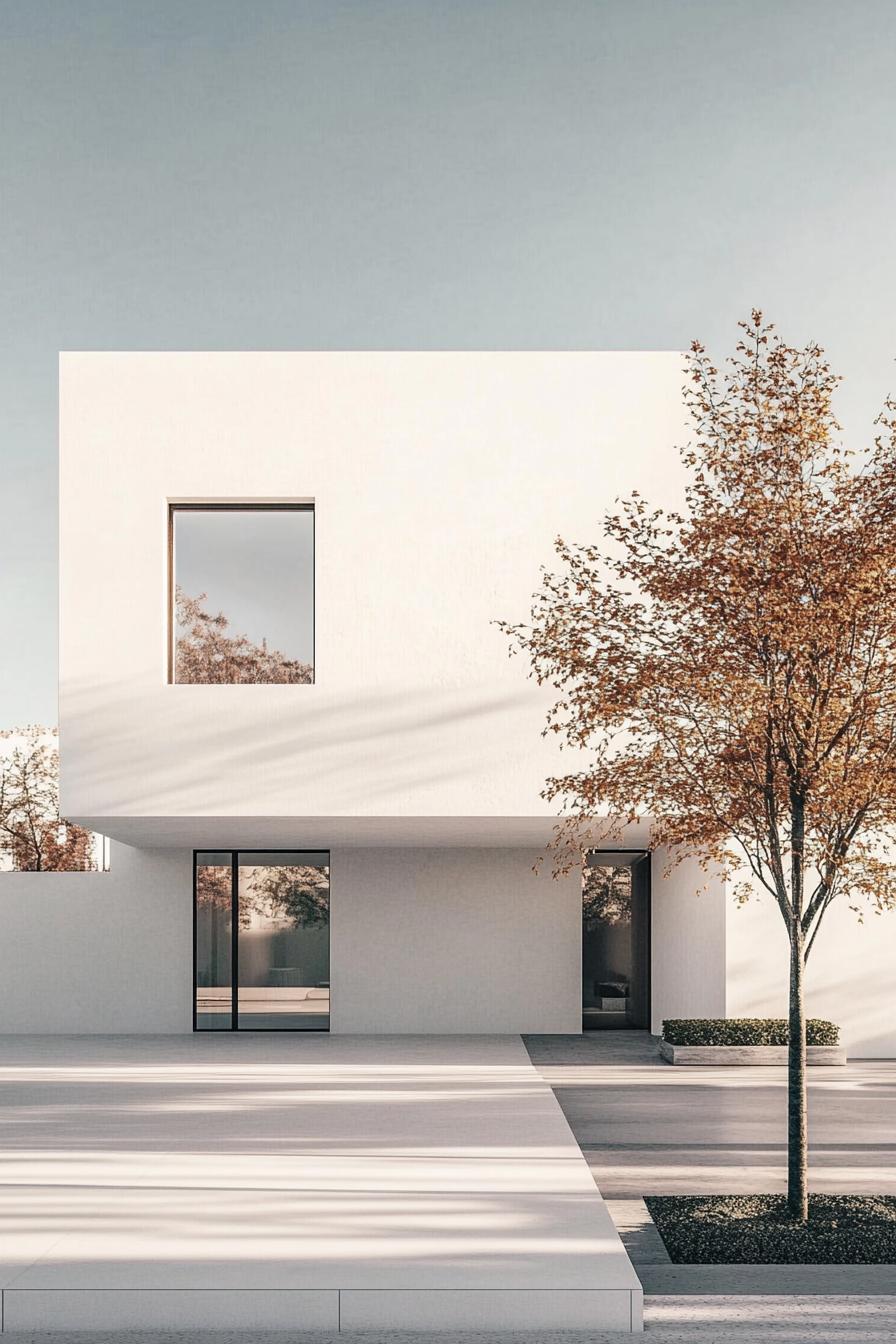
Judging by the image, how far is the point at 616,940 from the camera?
703 inches

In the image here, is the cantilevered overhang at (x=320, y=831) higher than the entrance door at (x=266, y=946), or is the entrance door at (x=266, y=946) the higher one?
the cantilevered overhang at (x=320, y=831)

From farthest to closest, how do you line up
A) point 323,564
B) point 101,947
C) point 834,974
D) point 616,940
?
1. point 616,940
2. point 101,947
3. point 834,974
4. point 323,564

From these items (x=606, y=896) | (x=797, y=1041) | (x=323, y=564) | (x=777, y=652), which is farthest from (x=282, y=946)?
(x=777, y=652)

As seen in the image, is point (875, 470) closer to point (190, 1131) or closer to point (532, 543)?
point (532, 543)

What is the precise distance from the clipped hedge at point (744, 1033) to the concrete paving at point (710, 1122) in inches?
14.6

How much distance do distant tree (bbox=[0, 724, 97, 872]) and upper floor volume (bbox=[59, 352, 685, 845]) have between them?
13769 mm

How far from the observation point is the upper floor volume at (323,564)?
12891mm

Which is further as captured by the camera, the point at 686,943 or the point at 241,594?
the point at 686,943

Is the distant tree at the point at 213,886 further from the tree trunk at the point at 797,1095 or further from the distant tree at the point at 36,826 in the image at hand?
the tree trunk at the point at 797,1095

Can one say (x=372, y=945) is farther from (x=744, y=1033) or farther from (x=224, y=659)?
(x=224, y=659)

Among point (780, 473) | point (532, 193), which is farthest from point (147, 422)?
point (780, 473)

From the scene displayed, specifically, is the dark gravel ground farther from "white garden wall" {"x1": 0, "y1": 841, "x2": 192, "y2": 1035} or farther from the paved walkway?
"white garden wall" {"x1": 0, "y1": 841, "x2": 192, "y2": 1035}

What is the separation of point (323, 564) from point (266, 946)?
6.37 metres

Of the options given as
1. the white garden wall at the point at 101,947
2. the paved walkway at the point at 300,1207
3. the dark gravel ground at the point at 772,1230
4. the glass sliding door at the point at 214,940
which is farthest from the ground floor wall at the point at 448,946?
the dark gravel ground at the point at 772,1230
